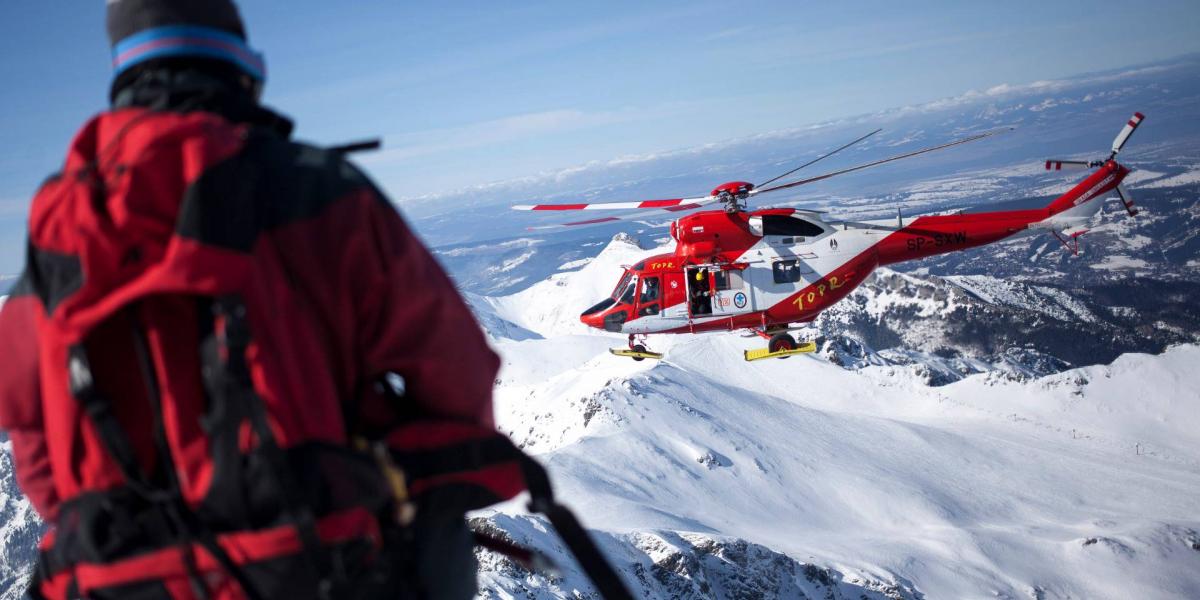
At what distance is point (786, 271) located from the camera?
62.4ft

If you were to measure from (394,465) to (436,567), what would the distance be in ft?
1.77

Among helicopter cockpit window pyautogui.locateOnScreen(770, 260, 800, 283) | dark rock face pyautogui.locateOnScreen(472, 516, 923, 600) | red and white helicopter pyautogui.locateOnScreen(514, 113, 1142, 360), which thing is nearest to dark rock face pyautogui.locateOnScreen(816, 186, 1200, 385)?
dark rock face pyautogui.locateOnScreen(472, 516, 923, 600)

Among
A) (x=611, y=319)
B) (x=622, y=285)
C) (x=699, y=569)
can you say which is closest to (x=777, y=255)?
(x=622, y=285)

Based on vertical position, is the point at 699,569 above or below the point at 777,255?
below

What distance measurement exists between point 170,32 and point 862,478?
66.4 metres

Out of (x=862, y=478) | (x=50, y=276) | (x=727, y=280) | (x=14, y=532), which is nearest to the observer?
(x=50, y=276)

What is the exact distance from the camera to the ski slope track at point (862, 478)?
141 ft

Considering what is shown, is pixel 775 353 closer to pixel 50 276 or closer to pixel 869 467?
pixel 50 276

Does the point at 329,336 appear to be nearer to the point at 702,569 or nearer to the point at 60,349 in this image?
the point at 60,349

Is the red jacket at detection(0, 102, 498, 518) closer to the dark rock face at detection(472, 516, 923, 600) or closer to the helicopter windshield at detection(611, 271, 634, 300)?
the helicopter windshield at detection(611, 271, 634, 300)

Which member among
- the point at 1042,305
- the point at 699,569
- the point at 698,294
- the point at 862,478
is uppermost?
the point at 698,294

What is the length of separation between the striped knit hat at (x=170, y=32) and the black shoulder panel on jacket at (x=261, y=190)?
0.52 metres

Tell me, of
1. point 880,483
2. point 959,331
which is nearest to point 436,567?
point 880,483

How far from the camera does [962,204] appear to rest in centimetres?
15300
